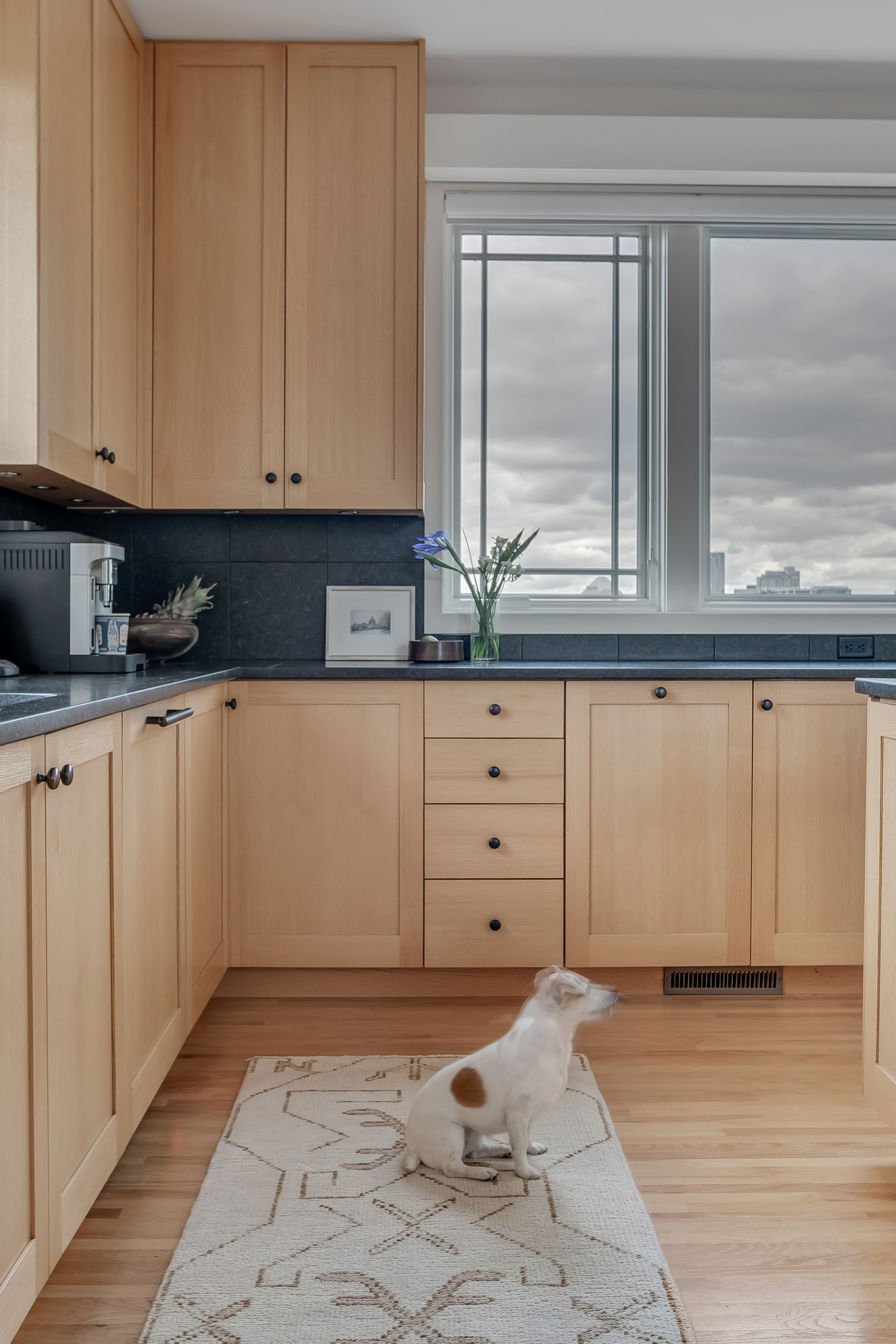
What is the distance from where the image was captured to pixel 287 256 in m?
2.73

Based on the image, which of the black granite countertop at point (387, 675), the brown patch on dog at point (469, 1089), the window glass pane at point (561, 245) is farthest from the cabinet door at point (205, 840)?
the window glass pane at point (561, 245)

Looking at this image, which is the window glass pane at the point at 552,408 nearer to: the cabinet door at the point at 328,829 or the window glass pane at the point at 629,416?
the window glass pane at the point at 629,416

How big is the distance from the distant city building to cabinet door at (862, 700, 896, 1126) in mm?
1440

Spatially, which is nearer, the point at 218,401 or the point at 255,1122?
the point at 255,1122

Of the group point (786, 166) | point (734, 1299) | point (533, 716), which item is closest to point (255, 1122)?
point (734, 1299)

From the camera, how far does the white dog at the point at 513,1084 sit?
1.63 metres

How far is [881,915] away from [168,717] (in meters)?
1.41

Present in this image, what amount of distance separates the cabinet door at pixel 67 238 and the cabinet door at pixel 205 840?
25.7 inches

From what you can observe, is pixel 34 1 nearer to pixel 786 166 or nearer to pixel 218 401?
pixel 218 401

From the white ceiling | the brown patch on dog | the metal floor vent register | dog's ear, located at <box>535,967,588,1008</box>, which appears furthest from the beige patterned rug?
the white ceiling

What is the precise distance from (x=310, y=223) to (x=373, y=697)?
1.39 metres

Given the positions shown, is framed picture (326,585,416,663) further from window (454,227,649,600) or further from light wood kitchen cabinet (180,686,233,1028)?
light wood kitchen cabinet (180,686,233,1028)

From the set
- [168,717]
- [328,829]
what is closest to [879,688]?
[168,717]

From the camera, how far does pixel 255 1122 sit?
6.31ft
